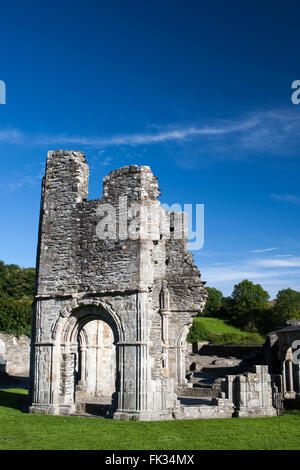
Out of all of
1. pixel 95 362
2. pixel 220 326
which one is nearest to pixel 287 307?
pixel 220 326

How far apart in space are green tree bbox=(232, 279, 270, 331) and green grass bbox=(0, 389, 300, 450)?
1766 inches

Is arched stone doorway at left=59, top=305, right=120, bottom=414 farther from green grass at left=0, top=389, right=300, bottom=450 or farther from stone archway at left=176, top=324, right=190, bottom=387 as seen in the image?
green grass at left=0, top=389, right=300, bottom=450

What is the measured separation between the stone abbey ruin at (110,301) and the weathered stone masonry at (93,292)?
1.1 inches

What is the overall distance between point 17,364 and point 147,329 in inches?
768

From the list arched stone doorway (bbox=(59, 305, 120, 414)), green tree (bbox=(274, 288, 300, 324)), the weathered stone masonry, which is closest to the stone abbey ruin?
the weathered stone masonry

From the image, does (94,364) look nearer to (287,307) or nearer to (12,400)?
(12,400)

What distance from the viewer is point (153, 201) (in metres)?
13.9

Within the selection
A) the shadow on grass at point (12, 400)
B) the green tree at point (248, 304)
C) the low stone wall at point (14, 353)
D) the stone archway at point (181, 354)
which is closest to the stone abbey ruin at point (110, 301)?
the shadow on grass at point (12, 400)

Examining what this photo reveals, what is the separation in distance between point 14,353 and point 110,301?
18839 mm

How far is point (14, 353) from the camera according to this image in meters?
29.7

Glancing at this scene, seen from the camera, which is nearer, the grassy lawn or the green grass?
the green grass

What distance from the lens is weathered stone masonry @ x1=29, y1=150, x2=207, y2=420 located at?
499 inches

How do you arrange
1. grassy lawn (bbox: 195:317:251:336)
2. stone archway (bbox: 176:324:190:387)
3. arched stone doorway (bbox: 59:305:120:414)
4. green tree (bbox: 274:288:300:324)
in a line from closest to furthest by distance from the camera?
arched stone doorway (bbox: 59:305:120:414) < stone archway (bbox: 176:324:190:387) < green tree (bbox: 274:288:300:324) < grassy lawn (bbox: 195:317:251:336)
